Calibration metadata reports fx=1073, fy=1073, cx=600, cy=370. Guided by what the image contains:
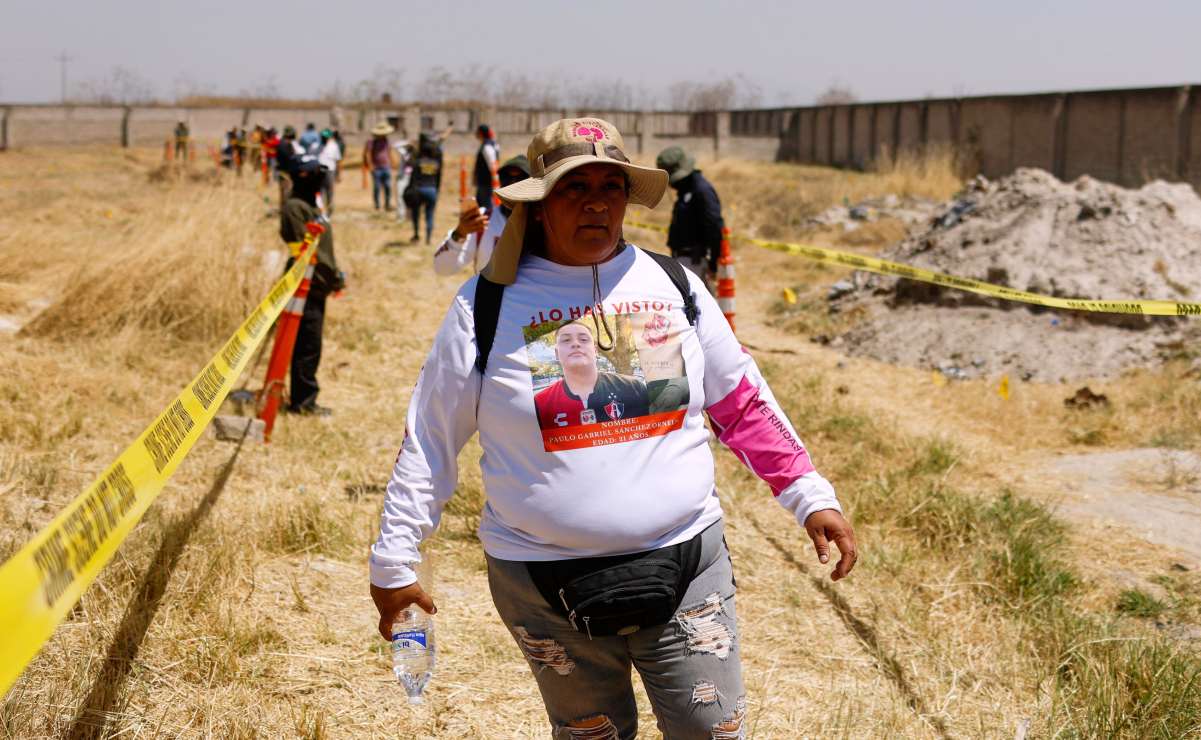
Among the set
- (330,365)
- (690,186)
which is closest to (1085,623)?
(690,186)

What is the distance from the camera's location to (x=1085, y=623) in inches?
171

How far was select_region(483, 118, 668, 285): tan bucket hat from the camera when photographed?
2.39 metres

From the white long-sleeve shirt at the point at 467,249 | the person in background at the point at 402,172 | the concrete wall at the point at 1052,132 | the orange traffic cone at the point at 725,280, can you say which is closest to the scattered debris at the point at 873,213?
the concrete wall at the point at 1052,132

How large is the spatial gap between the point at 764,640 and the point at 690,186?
4.97 metres

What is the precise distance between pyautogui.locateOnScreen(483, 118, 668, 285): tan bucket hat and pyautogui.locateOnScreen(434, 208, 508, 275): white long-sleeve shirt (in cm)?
398

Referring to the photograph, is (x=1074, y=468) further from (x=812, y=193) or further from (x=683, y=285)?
(x=812, y=193)

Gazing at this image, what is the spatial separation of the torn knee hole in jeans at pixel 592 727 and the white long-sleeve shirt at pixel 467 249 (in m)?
4.26

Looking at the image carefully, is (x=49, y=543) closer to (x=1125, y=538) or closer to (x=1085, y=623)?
(x=1085, y=623)

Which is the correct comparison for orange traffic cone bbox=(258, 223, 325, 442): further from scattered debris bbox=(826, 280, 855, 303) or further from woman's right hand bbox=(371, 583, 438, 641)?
scattered debris bbox=(826, 280, 855, 303)

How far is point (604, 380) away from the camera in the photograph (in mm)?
2354

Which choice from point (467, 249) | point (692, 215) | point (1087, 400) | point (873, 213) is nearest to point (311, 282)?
point (467, 249)

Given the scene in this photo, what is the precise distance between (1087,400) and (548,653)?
283 inches

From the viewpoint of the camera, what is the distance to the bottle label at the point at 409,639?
245 cm

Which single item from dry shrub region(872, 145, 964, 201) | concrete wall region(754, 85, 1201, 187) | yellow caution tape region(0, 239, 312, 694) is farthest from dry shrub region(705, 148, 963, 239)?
yellow caution tape region(0, 239, 312, 694)
